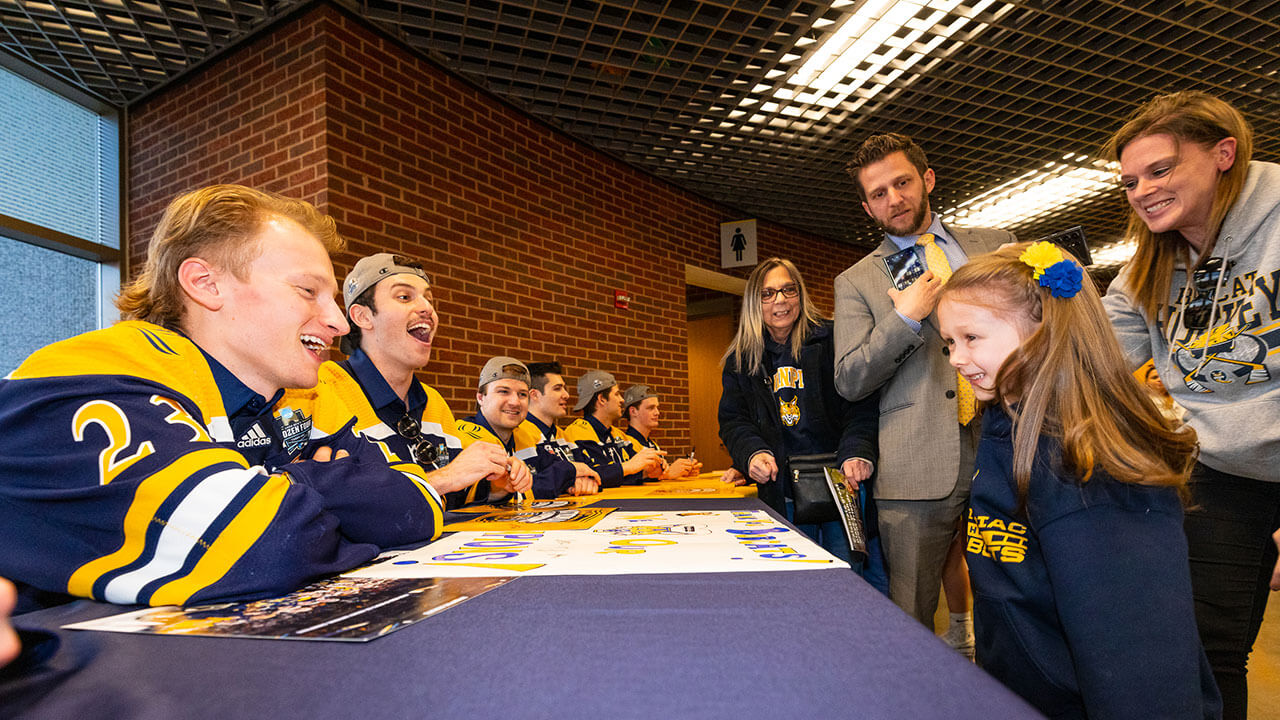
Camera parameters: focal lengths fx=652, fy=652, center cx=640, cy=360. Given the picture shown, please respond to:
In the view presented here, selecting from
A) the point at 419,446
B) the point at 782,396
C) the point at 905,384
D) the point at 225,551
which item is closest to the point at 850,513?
the point at 905,384

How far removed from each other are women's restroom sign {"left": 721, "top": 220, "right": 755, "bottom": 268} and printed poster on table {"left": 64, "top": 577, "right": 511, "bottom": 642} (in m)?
5.70

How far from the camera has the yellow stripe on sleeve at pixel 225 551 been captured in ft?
2.60

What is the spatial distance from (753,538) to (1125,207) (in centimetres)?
803

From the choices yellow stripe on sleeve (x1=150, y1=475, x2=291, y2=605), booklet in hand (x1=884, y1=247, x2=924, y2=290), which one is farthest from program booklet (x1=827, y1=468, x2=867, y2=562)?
A: yellow stripe on sleeve (x1=150, y1=475, x2=291, y2=605)

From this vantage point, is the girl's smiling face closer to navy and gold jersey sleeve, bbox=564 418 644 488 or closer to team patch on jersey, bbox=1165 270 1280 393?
team patch on jersey, bbox=1165 270 1280 393

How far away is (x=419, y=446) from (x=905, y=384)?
158 cm

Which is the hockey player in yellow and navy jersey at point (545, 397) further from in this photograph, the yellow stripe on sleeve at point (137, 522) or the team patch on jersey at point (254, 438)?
the yellow stripe on sleeve at point (137, 522)

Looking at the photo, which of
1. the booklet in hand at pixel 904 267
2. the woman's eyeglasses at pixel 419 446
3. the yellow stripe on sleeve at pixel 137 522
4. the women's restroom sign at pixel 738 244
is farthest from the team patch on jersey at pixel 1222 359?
the women's restroom sign at pixel 738 244

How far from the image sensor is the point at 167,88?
4.00 meters

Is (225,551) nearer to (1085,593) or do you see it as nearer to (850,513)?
(1085,593)

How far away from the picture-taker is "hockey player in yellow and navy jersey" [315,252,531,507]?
2076 millimetres

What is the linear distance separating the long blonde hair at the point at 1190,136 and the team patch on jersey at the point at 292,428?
1850mm

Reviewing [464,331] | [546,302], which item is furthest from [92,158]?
[546,302]

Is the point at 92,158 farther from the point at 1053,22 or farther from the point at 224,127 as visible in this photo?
the point at 1053,22
